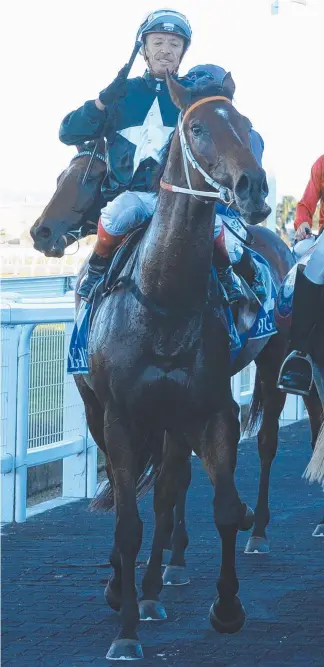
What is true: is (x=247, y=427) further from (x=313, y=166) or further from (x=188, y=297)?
(x=188, y=297)

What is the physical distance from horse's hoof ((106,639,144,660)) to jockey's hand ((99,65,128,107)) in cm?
257

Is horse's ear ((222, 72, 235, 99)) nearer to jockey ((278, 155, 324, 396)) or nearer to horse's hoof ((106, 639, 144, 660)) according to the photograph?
jockey ((278, 155, 324, 396))

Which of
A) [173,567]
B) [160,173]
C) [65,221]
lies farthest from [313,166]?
[173,567]

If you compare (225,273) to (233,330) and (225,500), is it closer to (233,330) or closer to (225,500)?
(233,330)

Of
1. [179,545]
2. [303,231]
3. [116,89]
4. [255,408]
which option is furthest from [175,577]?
[116,89]

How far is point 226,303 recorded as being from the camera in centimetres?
564

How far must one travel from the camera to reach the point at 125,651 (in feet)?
17.0

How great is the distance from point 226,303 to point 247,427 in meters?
2.33

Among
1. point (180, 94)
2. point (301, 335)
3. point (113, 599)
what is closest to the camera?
point (180, 94)

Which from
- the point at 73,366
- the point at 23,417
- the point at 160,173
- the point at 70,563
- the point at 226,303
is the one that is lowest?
the point at 70,563

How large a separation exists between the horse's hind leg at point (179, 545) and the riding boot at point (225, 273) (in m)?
0.94

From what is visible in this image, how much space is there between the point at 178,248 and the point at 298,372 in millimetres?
1677

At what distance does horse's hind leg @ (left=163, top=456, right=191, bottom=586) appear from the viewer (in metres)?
6.41

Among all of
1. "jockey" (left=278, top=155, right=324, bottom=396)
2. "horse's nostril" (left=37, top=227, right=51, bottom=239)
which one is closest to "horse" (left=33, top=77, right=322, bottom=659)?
"jockey" (left=278, top=155, right=324, bottom=396)
